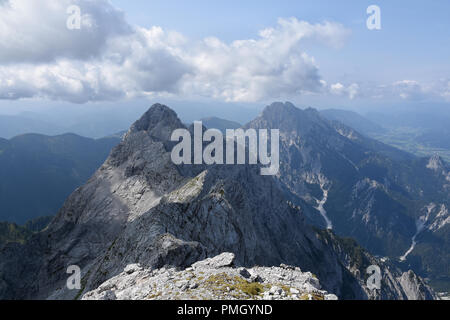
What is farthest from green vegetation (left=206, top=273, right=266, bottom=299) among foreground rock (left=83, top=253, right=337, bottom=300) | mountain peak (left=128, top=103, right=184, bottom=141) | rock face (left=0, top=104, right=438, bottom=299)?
mountain peak (left=128, top=103, right=184, bottom=141)

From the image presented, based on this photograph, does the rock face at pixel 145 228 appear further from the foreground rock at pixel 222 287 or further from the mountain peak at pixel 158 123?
the foreground rock at pixel 222 287

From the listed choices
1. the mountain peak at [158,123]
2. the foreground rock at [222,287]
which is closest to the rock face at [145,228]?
the mountain peak at [158,123]

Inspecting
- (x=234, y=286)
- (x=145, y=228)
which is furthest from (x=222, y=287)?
(x=145, y=228)

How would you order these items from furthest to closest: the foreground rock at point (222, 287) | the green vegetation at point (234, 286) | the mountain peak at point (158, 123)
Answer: the mountain peak at point (158, 123)
the green vegetation at point (234, 286)
the foreground rock at point (222, 287)

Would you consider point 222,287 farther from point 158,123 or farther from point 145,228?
point 158,123

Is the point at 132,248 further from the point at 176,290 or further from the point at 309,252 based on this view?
the point at 309,252

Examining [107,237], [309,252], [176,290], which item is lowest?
[309,252]

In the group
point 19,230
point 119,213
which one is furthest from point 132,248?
point 19,230
